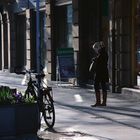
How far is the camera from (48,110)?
11.9 metres

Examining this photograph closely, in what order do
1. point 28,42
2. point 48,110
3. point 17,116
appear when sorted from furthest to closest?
point 28,42, point 48,110, point 17,116

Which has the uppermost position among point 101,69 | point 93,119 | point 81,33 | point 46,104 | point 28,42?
point 81,33

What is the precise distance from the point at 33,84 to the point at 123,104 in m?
3.64

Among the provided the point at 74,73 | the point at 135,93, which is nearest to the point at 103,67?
the point at 135,93

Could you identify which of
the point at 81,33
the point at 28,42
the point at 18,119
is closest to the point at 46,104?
the point at 18,119

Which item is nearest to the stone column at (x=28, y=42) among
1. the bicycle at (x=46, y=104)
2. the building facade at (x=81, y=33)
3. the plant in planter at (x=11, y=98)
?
the building facade at (x=81, y=33)

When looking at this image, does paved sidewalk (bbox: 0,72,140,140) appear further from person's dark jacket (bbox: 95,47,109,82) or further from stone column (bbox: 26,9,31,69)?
stone column (bbox: 26,9,31,69)

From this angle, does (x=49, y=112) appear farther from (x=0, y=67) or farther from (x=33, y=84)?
(x=0, y=67)

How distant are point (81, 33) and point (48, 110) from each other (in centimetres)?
1064

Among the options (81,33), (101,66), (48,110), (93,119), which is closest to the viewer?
(48,110)

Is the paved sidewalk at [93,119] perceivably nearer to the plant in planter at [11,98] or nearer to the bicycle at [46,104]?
the bicycle at [46,104]

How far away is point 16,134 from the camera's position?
9.35m

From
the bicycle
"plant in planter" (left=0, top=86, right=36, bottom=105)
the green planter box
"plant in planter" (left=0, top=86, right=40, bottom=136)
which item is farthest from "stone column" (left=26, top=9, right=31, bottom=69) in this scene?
the green planter box

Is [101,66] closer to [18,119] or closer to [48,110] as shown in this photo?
[48,110]
